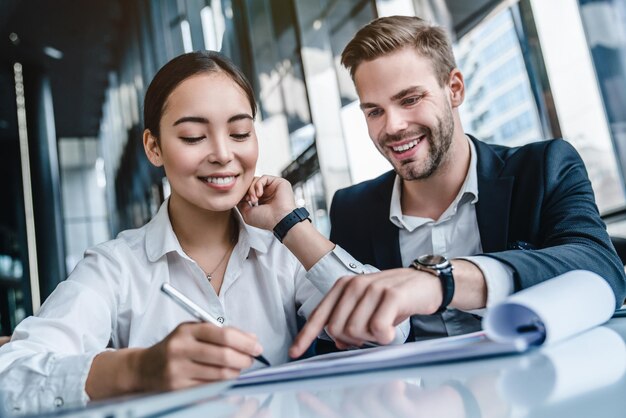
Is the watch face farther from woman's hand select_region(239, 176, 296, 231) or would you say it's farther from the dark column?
the dark column

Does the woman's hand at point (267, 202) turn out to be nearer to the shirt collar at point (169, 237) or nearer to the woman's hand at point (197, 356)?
the shirt collar at point (169, 237)

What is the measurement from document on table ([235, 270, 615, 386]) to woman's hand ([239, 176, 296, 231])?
720mm

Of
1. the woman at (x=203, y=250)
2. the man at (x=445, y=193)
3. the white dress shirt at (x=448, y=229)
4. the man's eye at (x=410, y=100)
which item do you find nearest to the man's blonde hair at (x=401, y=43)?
the man at (x=445, y=193)

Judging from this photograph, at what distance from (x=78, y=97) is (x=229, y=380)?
1313 centimetres

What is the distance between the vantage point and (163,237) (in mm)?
1442

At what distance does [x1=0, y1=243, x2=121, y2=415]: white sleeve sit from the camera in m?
0.91

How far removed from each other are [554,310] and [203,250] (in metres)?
0.96

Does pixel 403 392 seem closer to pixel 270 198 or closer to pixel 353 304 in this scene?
pixel 353 304

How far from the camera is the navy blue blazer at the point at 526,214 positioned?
4.07 ft

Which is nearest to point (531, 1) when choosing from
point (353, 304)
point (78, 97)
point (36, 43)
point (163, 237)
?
point (163, 237)

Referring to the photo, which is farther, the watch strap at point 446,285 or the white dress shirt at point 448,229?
the white dress shirt at point 448,229

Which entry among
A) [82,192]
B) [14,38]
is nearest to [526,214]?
[14,38]

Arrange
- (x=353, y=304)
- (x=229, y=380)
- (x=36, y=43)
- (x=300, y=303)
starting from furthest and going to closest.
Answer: (x=36, y=43), (x=300, y=303), (x=353, y=304), (x=229, y=380)

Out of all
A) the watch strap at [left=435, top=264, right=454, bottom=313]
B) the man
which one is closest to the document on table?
the watch strap at [left=435, top=264, right=454, bottom=313]
